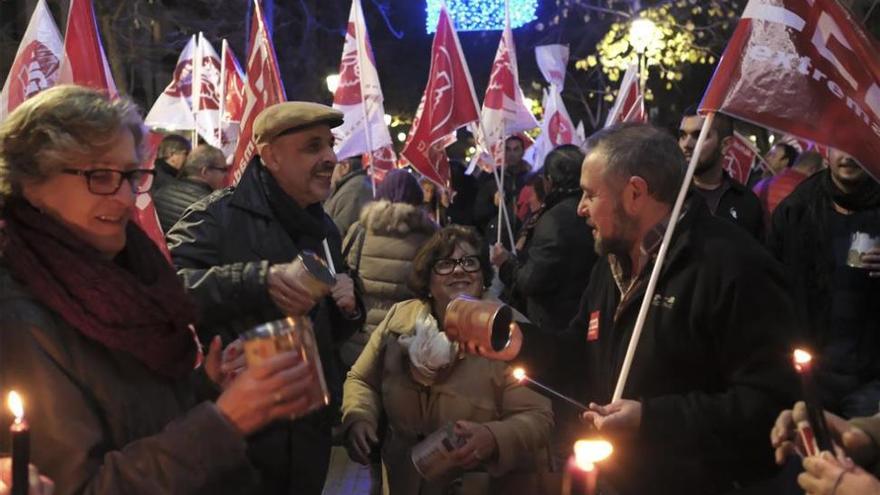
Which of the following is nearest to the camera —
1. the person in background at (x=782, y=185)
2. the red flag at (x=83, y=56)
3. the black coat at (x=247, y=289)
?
the black coat at (x=247, y=289)

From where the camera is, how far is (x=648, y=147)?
372 cm

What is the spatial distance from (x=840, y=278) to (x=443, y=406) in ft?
7.28

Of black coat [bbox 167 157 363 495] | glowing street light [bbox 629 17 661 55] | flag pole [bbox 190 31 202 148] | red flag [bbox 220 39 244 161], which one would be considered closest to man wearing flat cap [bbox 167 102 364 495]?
black coat [bbox 167 157 363 495]

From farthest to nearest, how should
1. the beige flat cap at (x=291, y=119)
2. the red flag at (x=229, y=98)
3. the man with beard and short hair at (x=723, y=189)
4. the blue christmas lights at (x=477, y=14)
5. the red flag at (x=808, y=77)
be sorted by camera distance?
the blue christmas lights at (x=477, y=14), the red flag at (x=229, y=98), the man with beard and short hair at (x=723, y=189), the beige flat cap at (x=291, y=119), the red flag at (x=808, y=77)

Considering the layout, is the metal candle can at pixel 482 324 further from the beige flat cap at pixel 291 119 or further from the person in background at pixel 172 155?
the person in background at pixel 172 155

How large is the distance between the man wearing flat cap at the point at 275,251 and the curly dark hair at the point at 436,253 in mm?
631

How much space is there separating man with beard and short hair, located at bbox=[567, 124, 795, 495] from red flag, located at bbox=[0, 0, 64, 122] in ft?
13.5

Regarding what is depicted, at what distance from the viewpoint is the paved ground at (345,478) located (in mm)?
7305

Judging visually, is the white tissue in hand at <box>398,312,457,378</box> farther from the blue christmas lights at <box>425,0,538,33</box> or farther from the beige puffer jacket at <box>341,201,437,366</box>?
the blue christmas lights at <box>425,0,538,33</box>

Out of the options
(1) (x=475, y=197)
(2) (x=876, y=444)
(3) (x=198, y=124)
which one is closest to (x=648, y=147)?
(2) (x=876, y=444)

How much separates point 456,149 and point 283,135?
41797mm

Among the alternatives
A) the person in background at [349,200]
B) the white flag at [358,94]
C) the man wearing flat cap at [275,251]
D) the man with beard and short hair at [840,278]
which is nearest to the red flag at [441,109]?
the white flag at [358,94]

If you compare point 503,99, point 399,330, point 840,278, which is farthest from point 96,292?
point 503,99

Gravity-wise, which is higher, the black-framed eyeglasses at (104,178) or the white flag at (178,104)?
the black-framed eyeglasses at (104,178)
